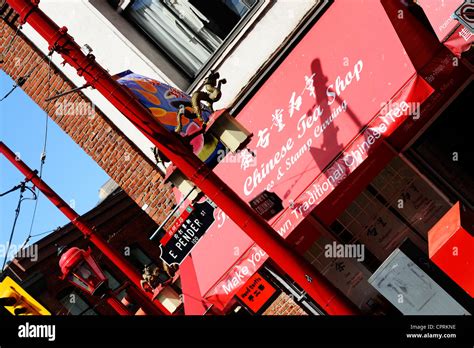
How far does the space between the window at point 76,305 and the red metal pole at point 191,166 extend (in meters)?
16.8

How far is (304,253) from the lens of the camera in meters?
15.5

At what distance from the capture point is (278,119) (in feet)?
49.8

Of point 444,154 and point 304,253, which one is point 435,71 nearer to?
point 444,154

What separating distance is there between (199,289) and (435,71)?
5.83 meters

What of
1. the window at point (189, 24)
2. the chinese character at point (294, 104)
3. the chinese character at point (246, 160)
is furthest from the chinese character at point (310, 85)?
the window at point (189, 24)

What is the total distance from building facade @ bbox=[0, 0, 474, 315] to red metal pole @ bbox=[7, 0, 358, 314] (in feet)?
1.04

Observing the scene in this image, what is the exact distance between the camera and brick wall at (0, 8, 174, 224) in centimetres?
1939

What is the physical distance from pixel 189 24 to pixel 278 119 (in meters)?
3.35

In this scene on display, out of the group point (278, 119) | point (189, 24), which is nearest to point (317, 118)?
point (278, 119)

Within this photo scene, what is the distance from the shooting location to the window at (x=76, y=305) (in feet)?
91.1

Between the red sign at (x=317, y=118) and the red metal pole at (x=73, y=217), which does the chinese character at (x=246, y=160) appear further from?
the red metal pole at (x=73, y=217)

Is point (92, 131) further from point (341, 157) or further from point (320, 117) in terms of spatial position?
point (341, 157)

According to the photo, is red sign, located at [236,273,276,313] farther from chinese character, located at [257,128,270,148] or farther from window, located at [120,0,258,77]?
window, located at [120,0,258,77]

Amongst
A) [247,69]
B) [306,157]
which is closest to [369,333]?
[306,157]
